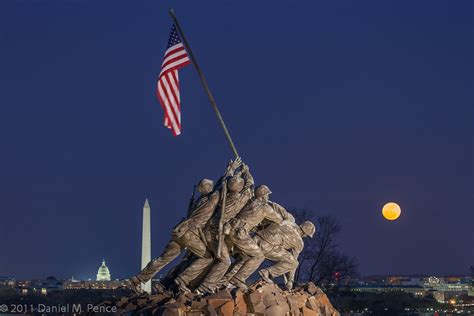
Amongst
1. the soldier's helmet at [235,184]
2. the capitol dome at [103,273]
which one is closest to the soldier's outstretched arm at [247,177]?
the soldier's helmet at [235,184]

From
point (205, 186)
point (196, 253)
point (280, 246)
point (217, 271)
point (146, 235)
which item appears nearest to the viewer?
point (217, 271)

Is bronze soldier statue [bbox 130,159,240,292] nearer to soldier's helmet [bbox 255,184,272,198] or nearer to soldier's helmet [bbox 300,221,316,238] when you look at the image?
soldier's helmet [bbox 255,184,272,198]

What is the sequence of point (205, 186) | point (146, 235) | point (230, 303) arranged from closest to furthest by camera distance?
point (230, 303) < point (205, 186) < point (146, 235)

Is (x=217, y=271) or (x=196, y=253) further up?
(x=196, y=253)

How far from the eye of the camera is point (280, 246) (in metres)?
24.5

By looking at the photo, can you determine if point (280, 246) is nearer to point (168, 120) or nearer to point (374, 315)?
point (168, 120)

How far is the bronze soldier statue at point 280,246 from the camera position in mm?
24297

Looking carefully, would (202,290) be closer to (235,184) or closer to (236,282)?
(236,282)

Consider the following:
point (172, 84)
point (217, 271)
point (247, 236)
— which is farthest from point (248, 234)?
point (172, 84)

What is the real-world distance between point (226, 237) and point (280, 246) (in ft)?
5.32

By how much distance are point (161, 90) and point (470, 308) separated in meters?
50.4

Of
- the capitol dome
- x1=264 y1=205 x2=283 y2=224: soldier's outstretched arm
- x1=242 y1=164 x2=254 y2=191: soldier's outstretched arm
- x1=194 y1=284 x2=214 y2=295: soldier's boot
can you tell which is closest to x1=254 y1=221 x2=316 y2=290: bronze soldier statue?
x1=264 y1=205 x2=283 y2=224: soldier's outstretched arm

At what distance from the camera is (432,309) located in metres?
67.1

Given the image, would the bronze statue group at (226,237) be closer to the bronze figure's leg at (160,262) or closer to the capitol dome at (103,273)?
the bronze figure's leg at (160,262)
